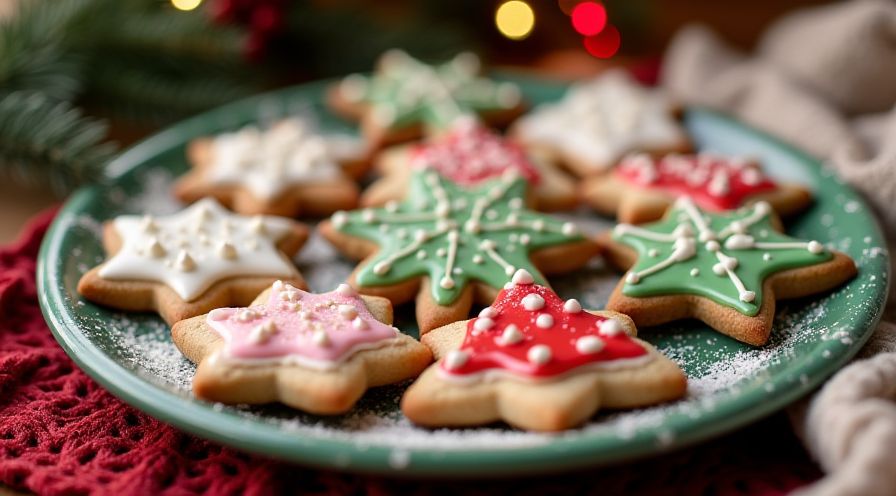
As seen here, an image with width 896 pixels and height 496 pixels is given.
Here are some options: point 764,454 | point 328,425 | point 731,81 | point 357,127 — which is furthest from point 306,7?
point 764,454

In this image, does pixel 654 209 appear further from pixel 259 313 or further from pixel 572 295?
pixel 259 313

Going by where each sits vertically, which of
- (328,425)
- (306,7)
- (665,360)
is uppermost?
(306,7)

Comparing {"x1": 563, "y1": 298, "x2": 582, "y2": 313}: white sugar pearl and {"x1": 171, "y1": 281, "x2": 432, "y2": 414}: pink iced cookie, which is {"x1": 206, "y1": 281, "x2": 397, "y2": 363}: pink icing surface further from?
{"x1": 563, "y1": 298, "x2": 582, "y2": 313}: white sugar pearl

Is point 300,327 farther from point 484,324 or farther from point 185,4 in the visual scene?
point 185,4

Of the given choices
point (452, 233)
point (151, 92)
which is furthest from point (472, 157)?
point (151, 92)

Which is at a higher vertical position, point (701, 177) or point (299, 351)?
point (701, 177)

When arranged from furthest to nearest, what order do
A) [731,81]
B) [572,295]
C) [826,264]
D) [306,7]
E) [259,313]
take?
[306,7] → [731,81] → [572,295] → [826,264] → [259,313]

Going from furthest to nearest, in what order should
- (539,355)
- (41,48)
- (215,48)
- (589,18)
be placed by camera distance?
(589,18), (215,48), (41,48), (539,355)
